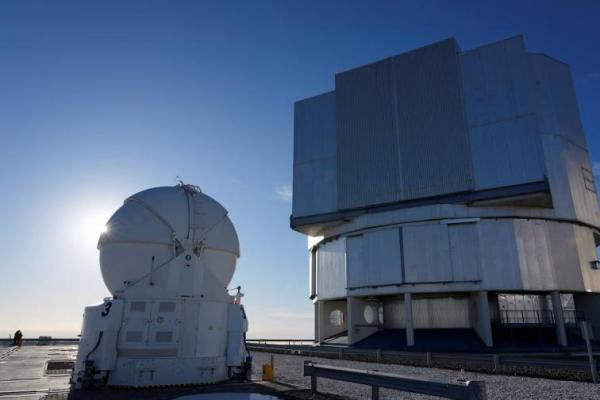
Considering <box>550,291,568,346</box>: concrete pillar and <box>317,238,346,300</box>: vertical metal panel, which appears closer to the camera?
<box>550,291,568,346</box>: concrete pillar

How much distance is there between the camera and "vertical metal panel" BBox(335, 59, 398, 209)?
3291 cm

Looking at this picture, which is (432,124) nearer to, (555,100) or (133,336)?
(555,100)

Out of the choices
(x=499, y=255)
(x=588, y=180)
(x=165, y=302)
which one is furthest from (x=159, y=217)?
(x=588, y=180)

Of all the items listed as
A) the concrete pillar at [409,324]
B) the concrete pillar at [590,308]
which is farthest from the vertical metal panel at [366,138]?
the concrete pillar at [590,308]

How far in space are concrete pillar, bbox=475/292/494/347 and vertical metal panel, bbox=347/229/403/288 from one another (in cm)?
558

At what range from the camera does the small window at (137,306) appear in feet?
42.0

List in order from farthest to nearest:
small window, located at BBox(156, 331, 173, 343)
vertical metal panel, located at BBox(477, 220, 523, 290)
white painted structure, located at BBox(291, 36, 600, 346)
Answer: white painted structure, located at BBox(291, 36, 600, 346), vertical metal panel, located at BBox(477, 220, 523, 290), small window, located at BBox(156, 331, 173, 343)

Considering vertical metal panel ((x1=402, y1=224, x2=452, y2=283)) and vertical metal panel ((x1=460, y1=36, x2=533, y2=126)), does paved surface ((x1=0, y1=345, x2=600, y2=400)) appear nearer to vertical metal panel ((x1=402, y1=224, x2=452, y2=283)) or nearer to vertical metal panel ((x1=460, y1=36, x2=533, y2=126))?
vertical metal panel ((x1=402, y1=224, x2=452, y2=283))

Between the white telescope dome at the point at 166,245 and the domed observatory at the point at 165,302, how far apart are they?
0.03 m

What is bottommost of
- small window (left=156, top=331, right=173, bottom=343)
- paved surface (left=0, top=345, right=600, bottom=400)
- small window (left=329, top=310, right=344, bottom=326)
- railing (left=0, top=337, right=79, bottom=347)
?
railing (left=0, top=337, right=79, bottom=347)

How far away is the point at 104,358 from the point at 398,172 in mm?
25461

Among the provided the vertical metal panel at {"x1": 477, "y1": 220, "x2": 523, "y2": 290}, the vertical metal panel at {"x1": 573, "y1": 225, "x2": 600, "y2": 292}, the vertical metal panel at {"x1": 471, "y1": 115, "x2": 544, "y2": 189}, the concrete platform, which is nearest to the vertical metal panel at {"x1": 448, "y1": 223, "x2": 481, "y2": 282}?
the vertical metal panel at {"x1": 477, "y1": 220, "x2": 523, "y2": 290}

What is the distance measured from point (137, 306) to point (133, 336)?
0.92 metres

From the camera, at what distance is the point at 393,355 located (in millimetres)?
21844
